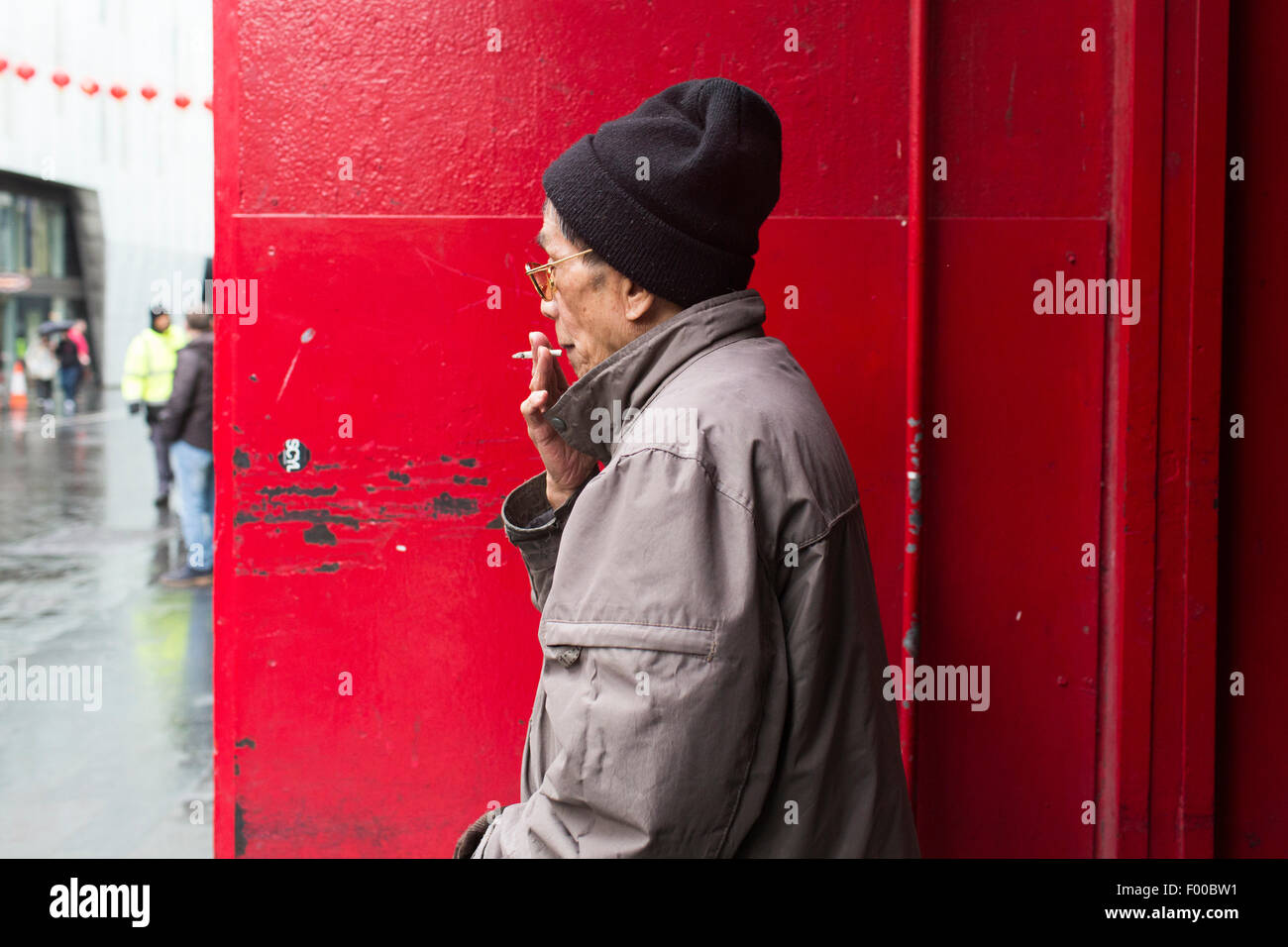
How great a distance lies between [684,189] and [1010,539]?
1.59 metres

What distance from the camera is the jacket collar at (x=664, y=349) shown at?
4.47ft

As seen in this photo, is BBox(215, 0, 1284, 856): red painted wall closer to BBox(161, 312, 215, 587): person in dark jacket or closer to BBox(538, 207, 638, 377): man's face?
BBox(538, 207, 638, 377): man's face

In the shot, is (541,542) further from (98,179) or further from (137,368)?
(98,179)

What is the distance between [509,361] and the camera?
100 inches

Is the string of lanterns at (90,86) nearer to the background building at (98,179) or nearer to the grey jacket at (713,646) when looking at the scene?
the background building at (98,179)

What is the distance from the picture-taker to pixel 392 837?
261cm

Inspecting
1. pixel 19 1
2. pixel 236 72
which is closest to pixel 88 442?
pixel 19 1

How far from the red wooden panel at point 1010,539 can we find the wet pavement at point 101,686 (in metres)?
2.47

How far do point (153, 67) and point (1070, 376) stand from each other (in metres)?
21.3

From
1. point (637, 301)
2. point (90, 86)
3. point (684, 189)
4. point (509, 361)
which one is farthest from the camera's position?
point (90, 86)

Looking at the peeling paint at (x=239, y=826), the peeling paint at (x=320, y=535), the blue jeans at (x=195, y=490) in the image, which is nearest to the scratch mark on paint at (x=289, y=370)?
the peeling paint at (x=320, y=535)

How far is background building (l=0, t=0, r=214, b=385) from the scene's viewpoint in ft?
62.0

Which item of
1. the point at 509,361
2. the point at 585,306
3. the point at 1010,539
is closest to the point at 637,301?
the point at 585,306

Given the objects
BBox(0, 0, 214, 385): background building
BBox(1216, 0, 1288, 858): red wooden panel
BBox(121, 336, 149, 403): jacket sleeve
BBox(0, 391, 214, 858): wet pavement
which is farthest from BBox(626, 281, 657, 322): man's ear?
BBox(0, 0, 214, 385): background building
